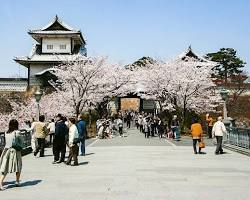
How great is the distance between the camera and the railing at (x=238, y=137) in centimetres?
1973

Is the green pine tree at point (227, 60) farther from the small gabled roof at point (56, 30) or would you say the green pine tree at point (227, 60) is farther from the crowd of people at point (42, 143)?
the crowd of people at point (42, 143)

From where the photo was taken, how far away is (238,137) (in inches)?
846

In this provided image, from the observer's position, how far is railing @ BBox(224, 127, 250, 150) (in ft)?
64.7

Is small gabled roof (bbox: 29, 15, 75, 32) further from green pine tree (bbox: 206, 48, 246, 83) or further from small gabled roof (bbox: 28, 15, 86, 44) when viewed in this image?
green pine tree (bbox: 206, 48, 246, 83)

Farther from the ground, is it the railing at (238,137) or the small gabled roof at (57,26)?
the small gabled roof at (57,26)

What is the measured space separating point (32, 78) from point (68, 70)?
11.9 m

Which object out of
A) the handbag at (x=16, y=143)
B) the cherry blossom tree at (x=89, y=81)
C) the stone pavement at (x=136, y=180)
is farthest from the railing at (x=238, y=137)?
the cherry blossom tree at (x=89, y=81)

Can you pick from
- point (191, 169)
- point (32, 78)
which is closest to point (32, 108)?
point (32, 78)

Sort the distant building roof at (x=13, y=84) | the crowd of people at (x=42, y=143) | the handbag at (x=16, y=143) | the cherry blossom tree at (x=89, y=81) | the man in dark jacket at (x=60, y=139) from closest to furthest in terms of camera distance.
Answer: the crowd of people at (x=42, y=143)
the handbag at (x=16, y=143)
the man in dark jacket at (x=60, y=139)
the cherry blossom tree at (x=89, y=81)
the distant building roof at (x=13, y=84)

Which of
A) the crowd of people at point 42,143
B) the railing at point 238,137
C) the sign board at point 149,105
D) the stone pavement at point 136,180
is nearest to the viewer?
the stone pavement at point 136,180

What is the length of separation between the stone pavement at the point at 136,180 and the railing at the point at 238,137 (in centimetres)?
376

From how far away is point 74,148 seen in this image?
598 inches

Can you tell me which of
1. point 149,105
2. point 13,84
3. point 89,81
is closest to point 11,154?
point 89,81

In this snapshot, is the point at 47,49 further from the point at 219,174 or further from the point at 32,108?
the point at 219,174
